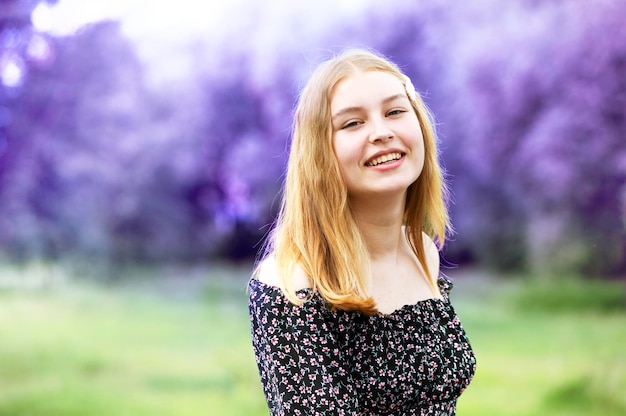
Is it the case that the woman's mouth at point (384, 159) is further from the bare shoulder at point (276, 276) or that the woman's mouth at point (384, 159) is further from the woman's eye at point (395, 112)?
the bare shoulder at point (276, 276)

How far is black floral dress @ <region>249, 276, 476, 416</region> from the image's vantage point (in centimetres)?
113

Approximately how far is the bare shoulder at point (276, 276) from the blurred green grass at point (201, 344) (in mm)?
2886

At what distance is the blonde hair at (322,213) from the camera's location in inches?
47.0

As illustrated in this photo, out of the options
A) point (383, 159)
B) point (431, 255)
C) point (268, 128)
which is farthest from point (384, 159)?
point (268, 128)

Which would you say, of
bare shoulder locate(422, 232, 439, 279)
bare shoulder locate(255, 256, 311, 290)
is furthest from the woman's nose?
bare shoulder locate(422, 232, 439, 279)

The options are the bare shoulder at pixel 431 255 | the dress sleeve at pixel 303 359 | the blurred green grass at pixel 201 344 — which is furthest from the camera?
the blurred green grass at pixel 201 344

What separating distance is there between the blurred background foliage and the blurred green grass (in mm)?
155

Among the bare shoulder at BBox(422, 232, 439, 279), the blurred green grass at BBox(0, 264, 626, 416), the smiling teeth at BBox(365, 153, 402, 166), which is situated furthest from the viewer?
the blurred green grass at BBox(0, 264, 626, 416)

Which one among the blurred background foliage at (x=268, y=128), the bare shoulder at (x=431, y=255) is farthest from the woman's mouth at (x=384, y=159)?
the blurred background foliage at (x=268, y=128)

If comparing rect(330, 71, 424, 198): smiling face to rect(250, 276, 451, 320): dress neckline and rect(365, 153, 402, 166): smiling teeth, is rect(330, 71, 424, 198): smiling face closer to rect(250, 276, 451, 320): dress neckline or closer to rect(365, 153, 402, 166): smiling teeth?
rect(365, 153, 402, 166): smiling teeth

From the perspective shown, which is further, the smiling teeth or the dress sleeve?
the smiling teeth

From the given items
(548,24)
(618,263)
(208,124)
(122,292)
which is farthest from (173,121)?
(618,263)

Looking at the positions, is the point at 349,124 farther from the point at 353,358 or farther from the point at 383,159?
the point at 353,358

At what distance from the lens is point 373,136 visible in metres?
1.21
